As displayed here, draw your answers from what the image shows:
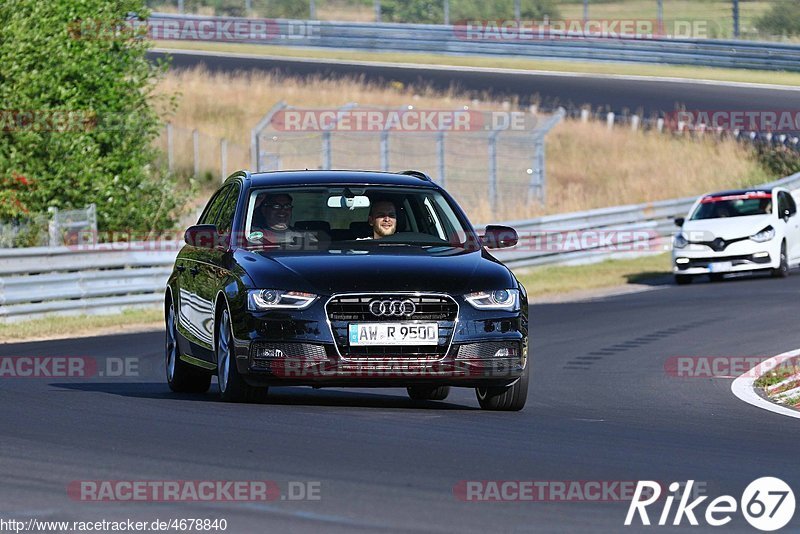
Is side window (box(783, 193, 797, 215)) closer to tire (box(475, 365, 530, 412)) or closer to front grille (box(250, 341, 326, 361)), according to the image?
tire (box(475, 365, 530, 412))

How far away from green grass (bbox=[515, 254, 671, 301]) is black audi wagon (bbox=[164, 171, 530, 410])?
49.3ft

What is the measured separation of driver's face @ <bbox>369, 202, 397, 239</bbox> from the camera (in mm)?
11586

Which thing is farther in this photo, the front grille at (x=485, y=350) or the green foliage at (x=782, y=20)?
the green foliage at (x=782, y=20)

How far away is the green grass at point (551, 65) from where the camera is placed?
50125mm

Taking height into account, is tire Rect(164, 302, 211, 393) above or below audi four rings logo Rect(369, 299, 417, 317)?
below

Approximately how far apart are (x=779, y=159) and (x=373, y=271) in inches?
1235

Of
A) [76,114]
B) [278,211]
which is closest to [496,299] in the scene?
[278,211]

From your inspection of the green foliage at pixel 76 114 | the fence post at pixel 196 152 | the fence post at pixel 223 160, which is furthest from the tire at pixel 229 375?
the fence post at pixel 196 152

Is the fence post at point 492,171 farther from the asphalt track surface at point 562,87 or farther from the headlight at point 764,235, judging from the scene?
the asphalt track surface at point 562,87

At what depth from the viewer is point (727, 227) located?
26.9 meters

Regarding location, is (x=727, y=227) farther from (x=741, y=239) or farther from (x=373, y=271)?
(x=373, y=271)

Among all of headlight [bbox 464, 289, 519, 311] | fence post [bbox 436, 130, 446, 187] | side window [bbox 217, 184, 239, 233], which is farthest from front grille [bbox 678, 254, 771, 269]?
headlight [bbox 464, 289, 519, 311]

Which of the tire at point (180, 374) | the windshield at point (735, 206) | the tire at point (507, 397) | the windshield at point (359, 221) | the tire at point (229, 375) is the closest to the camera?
the tire at point (229, 375)

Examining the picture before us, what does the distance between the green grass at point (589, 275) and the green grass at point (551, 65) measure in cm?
1961
